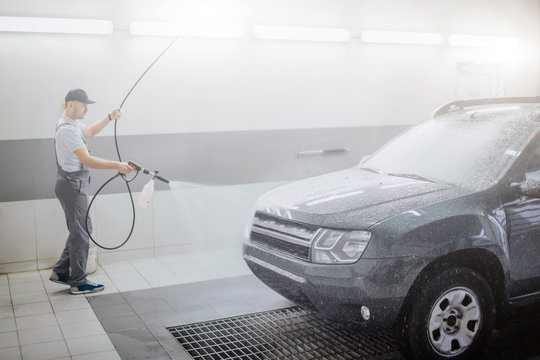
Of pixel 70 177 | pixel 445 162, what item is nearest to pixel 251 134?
pixel 70 177

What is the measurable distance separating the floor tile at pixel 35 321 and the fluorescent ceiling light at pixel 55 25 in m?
3.02

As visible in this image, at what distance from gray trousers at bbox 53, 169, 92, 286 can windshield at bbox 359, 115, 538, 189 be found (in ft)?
9.09

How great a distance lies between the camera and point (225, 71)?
7.36 meters

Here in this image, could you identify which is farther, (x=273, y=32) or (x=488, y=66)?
(x=488, y=66)

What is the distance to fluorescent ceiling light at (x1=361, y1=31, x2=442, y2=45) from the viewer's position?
26.7ft

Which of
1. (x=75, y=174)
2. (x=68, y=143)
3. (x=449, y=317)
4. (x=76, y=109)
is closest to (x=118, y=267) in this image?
(x=75, y=174)

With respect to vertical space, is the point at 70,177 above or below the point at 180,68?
below

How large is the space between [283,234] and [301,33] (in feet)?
12.6

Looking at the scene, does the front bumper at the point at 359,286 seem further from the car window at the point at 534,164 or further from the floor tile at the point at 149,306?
the floor tile at the point at 149,306

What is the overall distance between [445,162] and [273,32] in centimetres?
337

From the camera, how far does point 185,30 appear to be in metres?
7.03

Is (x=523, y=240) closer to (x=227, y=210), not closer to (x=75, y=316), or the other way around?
(x=75, y=316)

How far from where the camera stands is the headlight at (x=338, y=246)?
13.1 ft

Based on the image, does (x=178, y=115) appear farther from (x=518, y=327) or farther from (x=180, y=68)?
(x=518, y=327)
